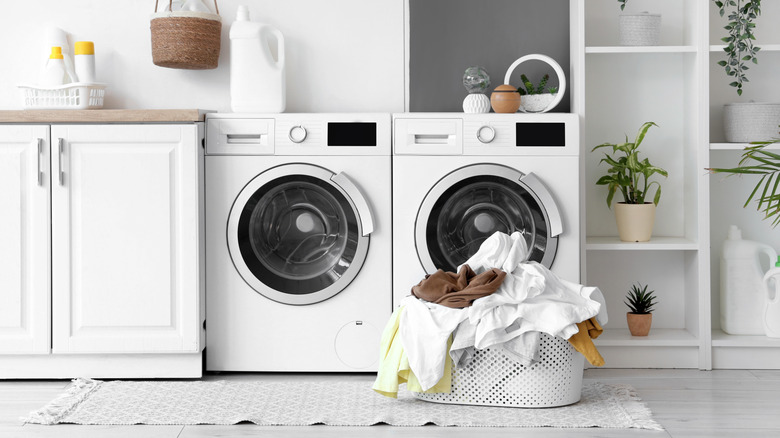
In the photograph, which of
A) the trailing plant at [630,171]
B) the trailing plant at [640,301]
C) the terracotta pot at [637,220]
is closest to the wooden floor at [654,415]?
the trailing plant at [640,301]

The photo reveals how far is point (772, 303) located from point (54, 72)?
281cm

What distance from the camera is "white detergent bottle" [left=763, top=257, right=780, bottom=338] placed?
9.83ft

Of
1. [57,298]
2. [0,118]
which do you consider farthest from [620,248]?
[0,118]

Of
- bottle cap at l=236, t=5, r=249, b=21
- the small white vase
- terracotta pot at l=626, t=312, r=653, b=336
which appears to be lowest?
terracotta pot at l=626, t=312, r=653, b=336

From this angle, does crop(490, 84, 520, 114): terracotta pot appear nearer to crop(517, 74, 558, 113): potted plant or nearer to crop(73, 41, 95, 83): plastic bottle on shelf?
crop(517, 74, 558, 113): potted plant

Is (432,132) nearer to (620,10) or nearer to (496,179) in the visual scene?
(496,179)

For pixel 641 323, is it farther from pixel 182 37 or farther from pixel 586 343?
pixel 182 37

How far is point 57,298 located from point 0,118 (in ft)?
2.11

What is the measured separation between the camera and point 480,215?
2900 millimetres

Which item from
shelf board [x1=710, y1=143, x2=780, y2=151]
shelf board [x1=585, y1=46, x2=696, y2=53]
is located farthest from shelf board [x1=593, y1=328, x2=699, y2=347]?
shelf board [x1=585, y1=46, x2=696, y2=53]

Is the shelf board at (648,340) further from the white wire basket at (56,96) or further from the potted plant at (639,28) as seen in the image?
the white wire basket at (56,96)

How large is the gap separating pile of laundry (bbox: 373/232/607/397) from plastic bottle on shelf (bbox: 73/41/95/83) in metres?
1.59

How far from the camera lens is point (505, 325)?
2.41 m

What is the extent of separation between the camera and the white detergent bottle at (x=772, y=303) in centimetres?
300
